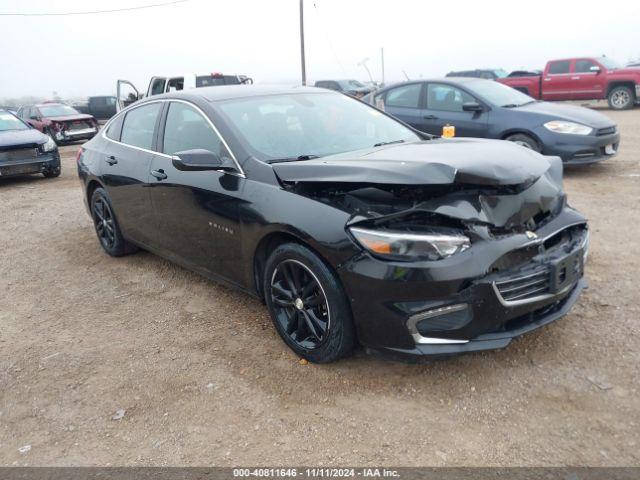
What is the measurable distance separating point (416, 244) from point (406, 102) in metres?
6.79

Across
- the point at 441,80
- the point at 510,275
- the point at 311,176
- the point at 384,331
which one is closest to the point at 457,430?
the point at 384,331

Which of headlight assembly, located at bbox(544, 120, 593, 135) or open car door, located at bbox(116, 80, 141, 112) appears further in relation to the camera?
open car door, located at bbox(116, 80, 141, 112)

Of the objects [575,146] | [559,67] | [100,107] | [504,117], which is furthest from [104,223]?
[100,107]

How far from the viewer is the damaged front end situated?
102 inches

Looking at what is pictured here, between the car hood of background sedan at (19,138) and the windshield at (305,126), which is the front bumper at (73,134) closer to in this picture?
the car hood of background sedan at (19,138)

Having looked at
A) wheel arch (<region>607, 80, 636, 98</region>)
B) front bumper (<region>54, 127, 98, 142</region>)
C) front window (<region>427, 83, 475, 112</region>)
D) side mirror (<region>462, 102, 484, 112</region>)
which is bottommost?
front bumper (<region>54, 127, 98, 142</region>)

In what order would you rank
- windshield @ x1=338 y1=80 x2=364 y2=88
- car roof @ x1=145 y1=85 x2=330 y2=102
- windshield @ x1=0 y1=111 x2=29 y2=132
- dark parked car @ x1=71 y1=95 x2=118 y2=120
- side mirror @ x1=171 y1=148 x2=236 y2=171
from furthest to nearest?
dark parked car @ x1=71 y1=95 x2=118 y2=120 → windshield @ x1=338 y1=80 x2=364 y2=88 → windshield @ x1=0 y1=111 x2=29 y2=132 → car roof @ x1=145 y1=85 x2=330 y2=102 → side mirror @ x1=171 y1=148 x2=236 y2=171

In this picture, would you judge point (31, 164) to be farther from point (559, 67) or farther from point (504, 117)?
point (559, 67)

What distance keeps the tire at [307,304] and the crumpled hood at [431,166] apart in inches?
17.7

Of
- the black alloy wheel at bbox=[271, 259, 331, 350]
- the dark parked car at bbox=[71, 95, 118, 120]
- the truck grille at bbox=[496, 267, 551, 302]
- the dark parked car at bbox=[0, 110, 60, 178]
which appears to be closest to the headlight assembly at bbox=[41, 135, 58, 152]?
the dark parked car at bbox=[0, 110, 60, 178]

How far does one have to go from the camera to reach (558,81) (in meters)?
19.2

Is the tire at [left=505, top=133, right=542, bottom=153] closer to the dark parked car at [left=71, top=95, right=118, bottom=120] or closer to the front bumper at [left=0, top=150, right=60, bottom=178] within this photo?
the front bumper at [left=0, top=150, right=60, bottom=178]

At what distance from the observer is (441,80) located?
28.3ft

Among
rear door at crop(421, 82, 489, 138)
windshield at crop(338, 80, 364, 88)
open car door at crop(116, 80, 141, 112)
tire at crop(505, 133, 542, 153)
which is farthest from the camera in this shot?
windshield at crop(338, 80, 364, 88)
